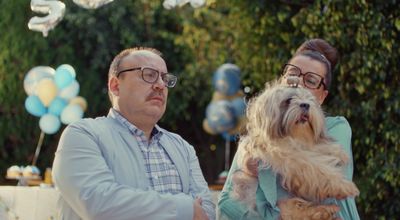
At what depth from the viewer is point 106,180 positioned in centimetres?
314

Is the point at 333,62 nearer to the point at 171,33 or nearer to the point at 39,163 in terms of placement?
the point at 171,33

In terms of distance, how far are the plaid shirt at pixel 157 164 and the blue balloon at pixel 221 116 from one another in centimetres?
655

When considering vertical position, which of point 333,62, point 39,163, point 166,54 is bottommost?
point 39,163

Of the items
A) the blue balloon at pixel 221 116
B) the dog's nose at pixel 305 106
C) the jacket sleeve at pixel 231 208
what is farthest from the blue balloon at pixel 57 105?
the dog's nose at pixel 305 106

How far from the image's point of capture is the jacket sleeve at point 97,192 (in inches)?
121

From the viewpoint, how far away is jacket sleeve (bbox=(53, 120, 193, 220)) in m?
3.09

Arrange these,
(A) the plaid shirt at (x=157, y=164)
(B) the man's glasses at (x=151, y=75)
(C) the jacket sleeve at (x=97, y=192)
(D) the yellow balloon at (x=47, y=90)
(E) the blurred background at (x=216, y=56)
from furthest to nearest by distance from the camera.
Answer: (D) the yellow balloon at (x=47, y=90) → (E) the blurred background at (x=216, y=56) → (B) the man's glasses at (x=151, y=75) → (A) the plaid shirt at (x=157, y=164) → (C) the jacket sleeve at (x=97, y=192)

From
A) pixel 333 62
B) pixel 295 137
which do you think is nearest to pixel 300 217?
pixel 295 137

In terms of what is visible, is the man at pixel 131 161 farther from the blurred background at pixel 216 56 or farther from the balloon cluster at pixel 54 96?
the balloon cluster at pixel 54 96

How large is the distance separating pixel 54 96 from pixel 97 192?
596 centimetres

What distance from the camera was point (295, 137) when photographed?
3.26 meters

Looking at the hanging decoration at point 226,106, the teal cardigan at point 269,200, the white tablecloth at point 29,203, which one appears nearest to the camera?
the teal cardigan at point 269,200

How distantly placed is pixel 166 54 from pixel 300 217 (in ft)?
34.3

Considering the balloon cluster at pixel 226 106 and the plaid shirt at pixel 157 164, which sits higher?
Result: the plaid shirt at pixel 157 164
